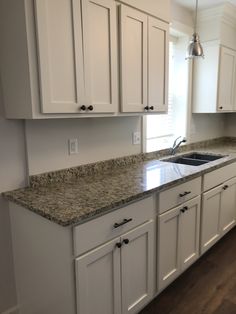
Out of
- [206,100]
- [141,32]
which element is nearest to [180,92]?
[206,100]

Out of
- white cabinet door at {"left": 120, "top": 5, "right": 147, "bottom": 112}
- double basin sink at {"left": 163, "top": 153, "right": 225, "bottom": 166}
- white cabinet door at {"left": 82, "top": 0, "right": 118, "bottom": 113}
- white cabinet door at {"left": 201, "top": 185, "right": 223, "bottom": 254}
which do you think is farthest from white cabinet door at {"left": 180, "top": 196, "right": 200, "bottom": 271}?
white cabinet door at {"left": 82, "top": 0, "right": 118, "bottom": 113}

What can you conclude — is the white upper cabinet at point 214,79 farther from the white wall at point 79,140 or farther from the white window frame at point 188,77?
the white wall at point 79,140

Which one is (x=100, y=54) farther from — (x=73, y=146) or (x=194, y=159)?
(x=194, y=159)

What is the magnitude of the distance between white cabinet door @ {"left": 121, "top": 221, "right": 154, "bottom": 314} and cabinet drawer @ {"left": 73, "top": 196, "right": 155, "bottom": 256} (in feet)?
0.20

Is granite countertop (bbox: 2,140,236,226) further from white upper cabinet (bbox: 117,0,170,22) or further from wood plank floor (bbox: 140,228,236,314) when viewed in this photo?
white upper cabinet (bbox: 117,0,170,22)

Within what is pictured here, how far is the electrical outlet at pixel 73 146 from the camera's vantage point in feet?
6.47

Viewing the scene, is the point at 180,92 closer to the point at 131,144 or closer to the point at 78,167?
the point at 131,144

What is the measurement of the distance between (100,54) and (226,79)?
2.11 meters

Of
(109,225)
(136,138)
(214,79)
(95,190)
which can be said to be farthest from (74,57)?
(214,79)

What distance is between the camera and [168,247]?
1958 millimetres

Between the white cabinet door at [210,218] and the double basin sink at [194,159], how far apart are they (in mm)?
394

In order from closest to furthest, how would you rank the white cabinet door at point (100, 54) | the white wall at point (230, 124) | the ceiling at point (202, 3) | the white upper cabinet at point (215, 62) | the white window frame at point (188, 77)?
the white cabinet door at point (100, 54) < the white window frame at point (188, 77) < the ceiling at point (202, 3) < the white upper cabinet at point (215, 62) < the white wall at point (230, 124)

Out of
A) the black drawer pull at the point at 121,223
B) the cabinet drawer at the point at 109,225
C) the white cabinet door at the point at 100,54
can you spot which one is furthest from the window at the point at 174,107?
the black drawer pull at the point at 121,223

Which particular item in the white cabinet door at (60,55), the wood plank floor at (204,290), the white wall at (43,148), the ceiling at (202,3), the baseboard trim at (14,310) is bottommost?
the wood plank floor at (204,290)
